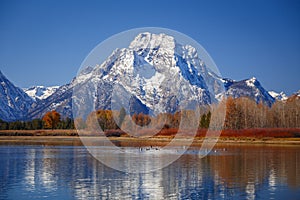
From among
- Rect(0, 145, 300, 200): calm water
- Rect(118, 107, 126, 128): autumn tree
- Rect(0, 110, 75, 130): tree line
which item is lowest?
Rect(0, 145, 300, 200): calm water

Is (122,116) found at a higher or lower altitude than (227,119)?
higher

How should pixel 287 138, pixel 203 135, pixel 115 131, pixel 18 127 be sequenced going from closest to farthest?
pixel 287 138 → pixel 203 135 → pixel 115 131 → pixel 18 127

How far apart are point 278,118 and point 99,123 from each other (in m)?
53.0

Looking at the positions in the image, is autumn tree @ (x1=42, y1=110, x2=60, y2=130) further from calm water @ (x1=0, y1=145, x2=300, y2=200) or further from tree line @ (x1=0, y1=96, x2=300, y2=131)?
calm water @ (x1=0, y1=145, x2=300, y2=200)

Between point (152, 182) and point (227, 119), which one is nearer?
point (152, 182)

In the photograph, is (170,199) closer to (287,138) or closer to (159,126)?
(287,138)

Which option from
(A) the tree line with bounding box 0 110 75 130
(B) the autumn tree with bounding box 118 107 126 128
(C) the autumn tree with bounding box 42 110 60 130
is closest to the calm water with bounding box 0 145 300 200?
(B) the autumn tree with bounding box 118 107 126 128

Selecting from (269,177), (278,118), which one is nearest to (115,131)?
(278,118)

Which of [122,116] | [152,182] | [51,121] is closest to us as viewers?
[152,182]

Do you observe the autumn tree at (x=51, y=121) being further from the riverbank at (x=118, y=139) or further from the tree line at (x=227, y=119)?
the riverbank at (x=118, y=139)

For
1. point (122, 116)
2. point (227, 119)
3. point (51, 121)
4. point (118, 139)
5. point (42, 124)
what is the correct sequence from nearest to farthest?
point (118, 139) < point (227, 119) < point (122, 116) < point (42, 124) < point (51, 121)

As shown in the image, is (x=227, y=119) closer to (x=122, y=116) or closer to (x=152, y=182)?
(x=122, y=116)

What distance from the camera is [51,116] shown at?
148125mm

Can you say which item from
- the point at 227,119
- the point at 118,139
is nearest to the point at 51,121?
the point at 118,139
